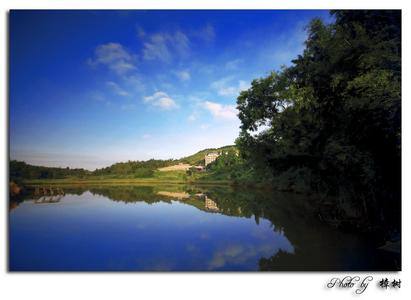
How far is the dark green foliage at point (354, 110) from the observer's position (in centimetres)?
442

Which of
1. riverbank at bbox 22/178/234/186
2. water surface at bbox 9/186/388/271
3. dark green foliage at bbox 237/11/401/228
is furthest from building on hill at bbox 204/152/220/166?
dark green foliage at bbox 237/11/401/228

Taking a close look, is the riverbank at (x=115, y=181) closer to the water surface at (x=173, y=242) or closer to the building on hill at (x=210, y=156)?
the water surface at (x=173, y=242)

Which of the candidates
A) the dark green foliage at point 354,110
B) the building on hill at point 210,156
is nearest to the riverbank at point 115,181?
the building on hill at point 210,156

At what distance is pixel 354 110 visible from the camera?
5.20 metres

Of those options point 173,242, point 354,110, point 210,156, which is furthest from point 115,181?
point 354,110

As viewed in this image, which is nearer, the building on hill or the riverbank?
the riverbank

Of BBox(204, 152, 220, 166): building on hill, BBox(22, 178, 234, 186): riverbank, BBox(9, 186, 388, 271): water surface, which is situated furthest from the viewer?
BBox(204, 152, 220, 166): building on hill

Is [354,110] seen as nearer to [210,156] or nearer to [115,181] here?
[115,181]

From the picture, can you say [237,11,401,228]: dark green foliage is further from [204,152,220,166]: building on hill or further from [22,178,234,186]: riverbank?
[204,152,220,166]: building on hill

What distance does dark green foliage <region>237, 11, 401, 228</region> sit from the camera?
4422mm
